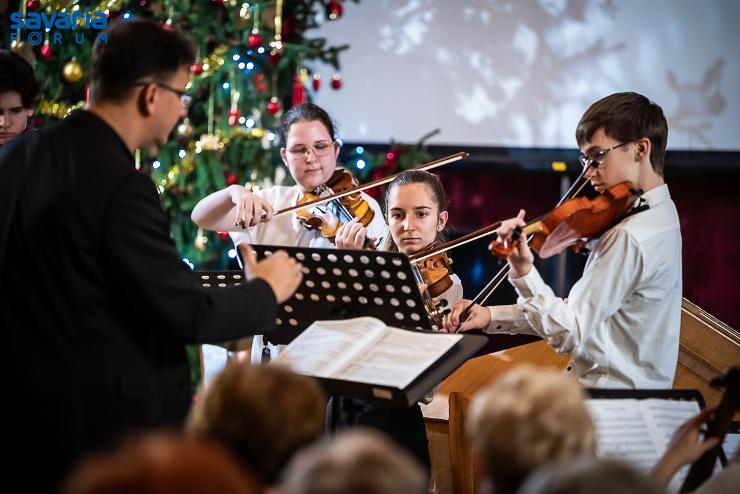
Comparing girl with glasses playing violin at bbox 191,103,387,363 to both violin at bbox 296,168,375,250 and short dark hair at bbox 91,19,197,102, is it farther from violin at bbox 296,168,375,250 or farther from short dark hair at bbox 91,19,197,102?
short dark hair at bbox 91,19,197,102

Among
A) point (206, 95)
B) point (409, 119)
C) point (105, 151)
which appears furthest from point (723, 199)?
point (105, 151)

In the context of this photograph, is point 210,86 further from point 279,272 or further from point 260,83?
point 279,272

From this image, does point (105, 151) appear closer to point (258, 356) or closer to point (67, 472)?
point (67, 472)

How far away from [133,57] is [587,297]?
4.57 feet

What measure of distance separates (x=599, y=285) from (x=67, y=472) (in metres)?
1.50

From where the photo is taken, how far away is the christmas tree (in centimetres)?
490

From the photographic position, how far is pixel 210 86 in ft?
16.8

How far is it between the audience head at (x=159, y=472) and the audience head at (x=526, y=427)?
1.61 ft

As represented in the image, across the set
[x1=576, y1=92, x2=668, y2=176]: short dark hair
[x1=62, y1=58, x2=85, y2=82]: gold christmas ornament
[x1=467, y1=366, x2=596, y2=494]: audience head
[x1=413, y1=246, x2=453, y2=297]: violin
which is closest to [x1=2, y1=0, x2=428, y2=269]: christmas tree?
[x1=62, y1=58, x2=85, y2=82]: gold christmas ornament

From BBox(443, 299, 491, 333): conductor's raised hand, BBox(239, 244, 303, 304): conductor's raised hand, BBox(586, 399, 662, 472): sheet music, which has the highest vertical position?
BBox(239, 244, 303, 304): conductor's raised hand

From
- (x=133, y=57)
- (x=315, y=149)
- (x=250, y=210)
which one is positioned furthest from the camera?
(x=315, y=149)

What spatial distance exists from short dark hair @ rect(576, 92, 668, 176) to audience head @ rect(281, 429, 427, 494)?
1870mm

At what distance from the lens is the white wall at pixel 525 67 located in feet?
18.3

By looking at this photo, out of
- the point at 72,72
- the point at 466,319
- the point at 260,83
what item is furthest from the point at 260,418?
the point at 260,83
